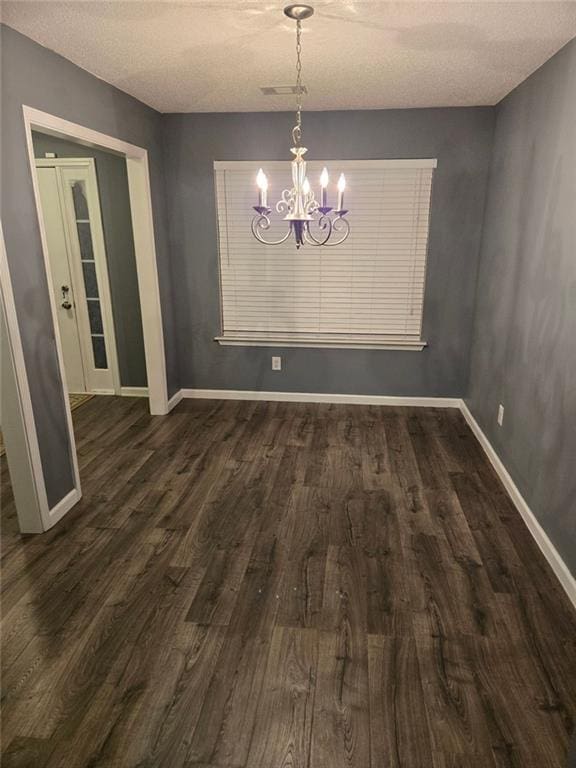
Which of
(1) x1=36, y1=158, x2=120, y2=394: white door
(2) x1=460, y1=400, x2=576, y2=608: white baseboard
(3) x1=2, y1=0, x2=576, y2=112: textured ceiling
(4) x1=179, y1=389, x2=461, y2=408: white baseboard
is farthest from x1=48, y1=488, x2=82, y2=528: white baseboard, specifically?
(2) x1=460, y1=400, x2=576, y2=608: white baseboard

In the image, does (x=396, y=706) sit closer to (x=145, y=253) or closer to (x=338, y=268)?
A: (x=338, y=268)

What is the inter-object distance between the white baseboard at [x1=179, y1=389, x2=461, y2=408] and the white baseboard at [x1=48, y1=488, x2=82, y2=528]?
6.25 feet

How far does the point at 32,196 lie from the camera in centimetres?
250

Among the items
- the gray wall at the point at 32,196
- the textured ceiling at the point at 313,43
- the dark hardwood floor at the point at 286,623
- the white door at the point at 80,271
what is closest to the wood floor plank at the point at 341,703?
the dark hardwood floor at the point at 286,623

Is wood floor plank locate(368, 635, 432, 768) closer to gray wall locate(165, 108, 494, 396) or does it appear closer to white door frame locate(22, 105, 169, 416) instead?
white door frame locate(22, 105, 169, 416)

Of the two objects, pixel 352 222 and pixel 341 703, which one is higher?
pixel 352 222

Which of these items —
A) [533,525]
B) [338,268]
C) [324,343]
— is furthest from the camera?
[324,343]

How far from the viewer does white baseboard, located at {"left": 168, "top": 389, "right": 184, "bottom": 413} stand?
15.0 feet

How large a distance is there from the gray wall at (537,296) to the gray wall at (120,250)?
10.5 feet

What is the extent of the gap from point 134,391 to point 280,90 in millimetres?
3051

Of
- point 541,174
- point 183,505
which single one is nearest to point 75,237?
point 183,505

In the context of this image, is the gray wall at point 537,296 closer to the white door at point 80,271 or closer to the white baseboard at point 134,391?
the white baseboard at point 134,391

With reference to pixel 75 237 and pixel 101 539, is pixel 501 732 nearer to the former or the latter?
pixel 101 539

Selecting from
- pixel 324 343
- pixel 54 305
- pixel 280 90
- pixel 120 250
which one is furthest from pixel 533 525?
pixel 120 250
